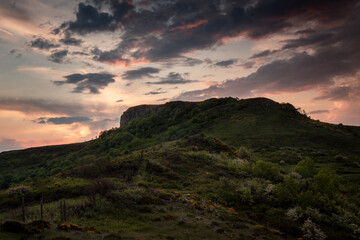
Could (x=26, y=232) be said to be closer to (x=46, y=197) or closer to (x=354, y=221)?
(x=46, y=197)

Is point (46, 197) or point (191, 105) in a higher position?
point (191, 105)

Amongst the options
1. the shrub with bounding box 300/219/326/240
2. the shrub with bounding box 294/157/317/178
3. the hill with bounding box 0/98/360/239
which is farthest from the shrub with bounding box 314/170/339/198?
the shrub with bounding box 300/219/326/240

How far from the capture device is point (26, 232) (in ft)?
33.2

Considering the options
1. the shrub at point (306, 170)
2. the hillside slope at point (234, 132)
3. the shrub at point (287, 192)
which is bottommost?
the shrub at point (287, 192)

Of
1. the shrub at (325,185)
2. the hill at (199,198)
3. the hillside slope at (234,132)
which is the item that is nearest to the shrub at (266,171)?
the hill at (199,198)

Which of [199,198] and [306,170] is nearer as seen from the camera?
[199,198]

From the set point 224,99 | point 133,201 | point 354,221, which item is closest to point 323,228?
point 354,221

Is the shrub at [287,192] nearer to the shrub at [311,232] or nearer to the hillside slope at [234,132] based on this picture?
the shrub at [311,232]

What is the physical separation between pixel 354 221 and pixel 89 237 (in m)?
21.5

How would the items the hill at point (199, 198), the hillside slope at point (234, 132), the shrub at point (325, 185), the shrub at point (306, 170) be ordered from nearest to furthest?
1. the hill at point (199, 198)
2. the shrub at point (325, 185)
3. the shrub at point (306, 170)
4. the hillside slope at point (234, 132)

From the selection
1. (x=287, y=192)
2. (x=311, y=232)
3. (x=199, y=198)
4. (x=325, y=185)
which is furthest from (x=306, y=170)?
(x=199, y=198)

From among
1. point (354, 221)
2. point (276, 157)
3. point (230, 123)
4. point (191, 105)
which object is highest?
point (191, 105)

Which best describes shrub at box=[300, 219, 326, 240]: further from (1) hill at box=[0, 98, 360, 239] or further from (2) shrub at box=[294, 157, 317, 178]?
(2) shrub at box=[294, 157, 317, 178]

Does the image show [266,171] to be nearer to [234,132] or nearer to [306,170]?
[306,170]
